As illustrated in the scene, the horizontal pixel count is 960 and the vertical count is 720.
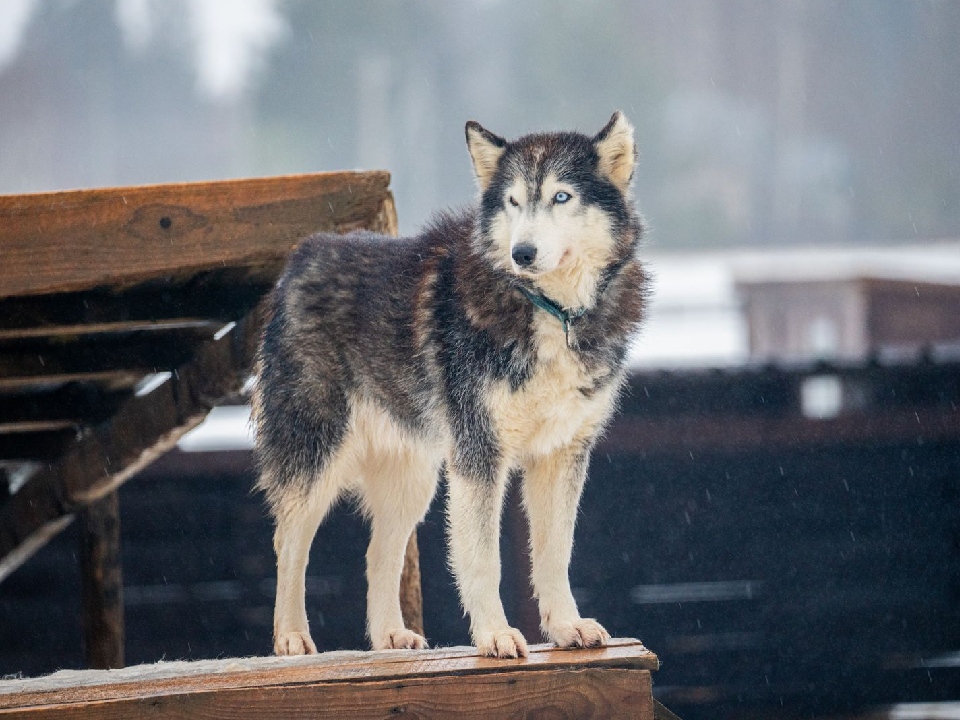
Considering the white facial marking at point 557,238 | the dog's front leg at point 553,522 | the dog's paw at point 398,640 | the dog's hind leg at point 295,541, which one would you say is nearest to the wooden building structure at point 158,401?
the dog's front leg at point 553,522

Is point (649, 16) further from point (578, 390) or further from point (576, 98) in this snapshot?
point (578, 390)

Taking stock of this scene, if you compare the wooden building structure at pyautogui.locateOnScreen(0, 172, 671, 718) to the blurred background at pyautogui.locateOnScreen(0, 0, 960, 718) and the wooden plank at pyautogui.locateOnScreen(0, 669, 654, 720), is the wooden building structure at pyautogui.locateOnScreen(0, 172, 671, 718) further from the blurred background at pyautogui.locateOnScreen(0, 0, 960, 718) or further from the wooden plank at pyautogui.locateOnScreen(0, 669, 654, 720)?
the blurred background at pyautogui.locateOnScreen(0, 0, 960, 718)

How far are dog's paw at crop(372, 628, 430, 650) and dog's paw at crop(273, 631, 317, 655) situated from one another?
25cm

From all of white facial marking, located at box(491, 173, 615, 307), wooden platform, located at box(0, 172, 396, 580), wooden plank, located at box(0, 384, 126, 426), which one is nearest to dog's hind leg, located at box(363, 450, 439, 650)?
wooden platform, located at box(0, 172, 396, 580)

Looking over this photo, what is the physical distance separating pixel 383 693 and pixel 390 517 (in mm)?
1206

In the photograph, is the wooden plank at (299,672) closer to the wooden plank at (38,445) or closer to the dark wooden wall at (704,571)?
the wooden plank at (38,445)

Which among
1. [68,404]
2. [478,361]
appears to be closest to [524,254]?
[478,361]

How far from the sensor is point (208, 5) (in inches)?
866

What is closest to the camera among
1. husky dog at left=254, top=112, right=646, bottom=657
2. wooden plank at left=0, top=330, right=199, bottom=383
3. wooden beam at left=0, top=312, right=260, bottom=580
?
husky dog at left=254, top=112, right=646, bottom=657

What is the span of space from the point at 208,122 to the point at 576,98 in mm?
6343

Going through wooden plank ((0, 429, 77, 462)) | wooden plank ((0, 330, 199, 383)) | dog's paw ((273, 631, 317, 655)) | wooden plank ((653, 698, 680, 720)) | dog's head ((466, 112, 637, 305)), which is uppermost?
dog's head ((466, 112, 637, 305))

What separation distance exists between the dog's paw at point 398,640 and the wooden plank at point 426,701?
0.92 m

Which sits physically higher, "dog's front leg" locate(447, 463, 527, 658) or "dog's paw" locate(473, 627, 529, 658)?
"dog's front leg" locate(447, 463, 527, 658)

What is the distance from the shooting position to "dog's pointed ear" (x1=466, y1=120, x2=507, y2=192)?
3156 mm
